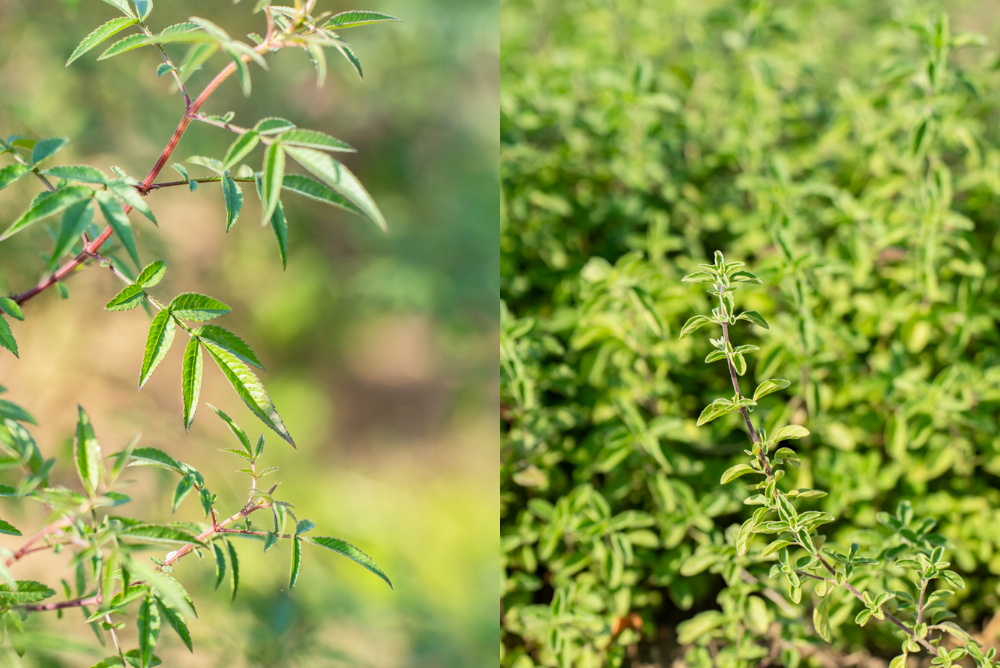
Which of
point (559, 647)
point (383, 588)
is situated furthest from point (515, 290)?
point (383, 588)

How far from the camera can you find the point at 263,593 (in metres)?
1.36

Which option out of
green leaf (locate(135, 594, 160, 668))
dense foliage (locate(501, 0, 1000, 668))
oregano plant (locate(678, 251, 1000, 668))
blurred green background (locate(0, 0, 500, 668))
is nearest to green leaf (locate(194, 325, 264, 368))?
green leaf (locate(135, 594, 160, 668))

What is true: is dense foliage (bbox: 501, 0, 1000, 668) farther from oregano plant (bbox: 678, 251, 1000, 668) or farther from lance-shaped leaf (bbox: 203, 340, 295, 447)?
lance-shaped leaf (bbox: 203, 340, 295, 447)

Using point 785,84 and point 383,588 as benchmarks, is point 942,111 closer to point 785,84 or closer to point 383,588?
point 785,84

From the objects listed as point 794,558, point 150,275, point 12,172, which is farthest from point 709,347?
point 12,172

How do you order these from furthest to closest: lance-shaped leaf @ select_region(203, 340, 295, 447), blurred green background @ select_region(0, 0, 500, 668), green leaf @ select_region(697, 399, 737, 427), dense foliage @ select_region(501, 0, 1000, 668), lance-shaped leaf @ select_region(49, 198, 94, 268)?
1. blurred green background @ select_region(0, 0, 500, 668)
2. dense foliage @ select_region(501, 0, 1000, 668)
3. green leaf @ select_region(697, 399, 737, 427)
4. lance-shaped leaf @ select_region(203, 340, 295, 447)
5. lance-shaped leaf @ select_region(49, 198, 94, 268)

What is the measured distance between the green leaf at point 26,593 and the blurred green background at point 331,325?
1.96 feet

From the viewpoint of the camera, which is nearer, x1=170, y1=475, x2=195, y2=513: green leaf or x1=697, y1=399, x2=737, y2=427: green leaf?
x1=170, y1=475, x2=195, y2=513: green leaf

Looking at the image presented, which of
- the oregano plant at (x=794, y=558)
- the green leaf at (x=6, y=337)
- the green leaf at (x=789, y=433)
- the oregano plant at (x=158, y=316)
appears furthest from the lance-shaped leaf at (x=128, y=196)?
the green leaf at (x=789, y=433)

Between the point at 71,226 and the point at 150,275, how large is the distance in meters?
0.12

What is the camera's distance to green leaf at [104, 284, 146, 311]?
1.92 ft

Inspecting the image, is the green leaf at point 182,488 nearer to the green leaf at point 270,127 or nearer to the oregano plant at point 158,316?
the oregano plant at point 158,316

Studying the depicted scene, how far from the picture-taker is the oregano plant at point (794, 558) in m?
0.71

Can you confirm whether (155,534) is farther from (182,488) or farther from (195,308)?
(195,308)
